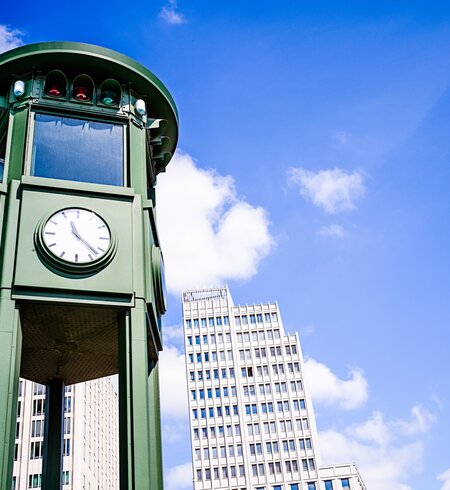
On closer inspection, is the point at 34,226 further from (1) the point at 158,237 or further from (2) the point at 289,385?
(2) the point at 289,385

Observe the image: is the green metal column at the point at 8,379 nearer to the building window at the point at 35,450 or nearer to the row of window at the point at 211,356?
the building window at the point at 35,450

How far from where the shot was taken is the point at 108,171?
1586 centimetres

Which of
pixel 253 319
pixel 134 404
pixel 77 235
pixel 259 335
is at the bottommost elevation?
pixel 134 404

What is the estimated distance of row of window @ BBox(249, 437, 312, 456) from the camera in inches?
4013

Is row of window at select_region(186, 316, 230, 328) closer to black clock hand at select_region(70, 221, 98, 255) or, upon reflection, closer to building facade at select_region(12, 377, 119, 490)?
building facade at select_region(12, 377, 119, 490)

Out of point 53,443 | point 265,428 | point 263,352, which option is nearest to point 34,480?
point 265,428

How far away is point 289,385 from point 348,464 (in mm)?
16112

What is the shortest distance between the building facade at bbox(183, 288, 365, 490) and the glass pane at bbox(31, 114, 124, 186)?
89.1 m

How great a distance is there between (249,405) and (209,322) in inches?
648

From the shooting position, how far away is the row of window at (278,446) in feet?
334

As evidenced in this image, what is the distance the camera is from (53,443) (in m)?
15.3

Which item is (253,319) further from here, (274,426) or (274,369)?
(274,426)

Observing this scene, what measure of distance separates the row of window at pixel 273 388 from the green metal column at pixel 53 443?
93840 mm

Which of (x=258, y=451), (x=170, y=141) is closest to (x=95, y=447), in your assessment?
(x=258, y=451)
